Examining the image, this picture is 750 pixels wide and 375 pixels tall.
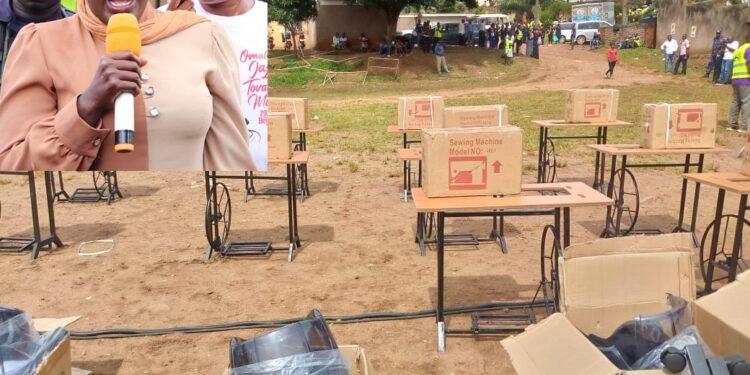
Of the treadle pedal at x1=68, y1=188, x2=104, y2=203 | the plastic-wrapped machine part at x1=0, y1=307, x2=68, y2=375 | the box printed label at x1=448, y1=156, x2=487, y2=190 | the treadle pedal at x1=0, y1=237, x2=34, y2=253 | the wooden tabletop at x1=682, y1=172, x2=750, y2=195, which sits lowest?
the treadle pedal at x1=0, y1=237, x2=34, y2=253

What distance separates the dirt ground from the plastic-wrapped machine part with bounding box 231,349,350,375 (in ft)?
5.10

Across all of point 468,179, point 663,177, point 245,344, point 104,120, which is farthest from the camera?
point 663,177

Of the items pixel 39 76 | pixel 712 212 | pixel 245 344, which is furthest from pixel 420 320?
pixel 712 212

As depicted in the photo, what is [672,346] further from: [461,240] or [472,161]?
[461,240]

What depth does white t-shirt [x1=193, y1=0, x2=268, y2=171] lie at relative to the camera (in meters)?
2.78

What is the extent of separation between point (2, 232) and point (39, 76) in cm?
601

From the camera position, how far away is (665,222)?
7148 mm

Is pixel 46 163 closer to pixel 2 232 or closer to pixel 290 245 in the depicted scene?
pixel 290 245

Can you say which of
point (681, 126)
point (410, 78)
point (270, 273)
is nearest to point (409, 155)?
point (270, 273)

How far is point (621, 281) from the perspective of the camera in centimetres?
313

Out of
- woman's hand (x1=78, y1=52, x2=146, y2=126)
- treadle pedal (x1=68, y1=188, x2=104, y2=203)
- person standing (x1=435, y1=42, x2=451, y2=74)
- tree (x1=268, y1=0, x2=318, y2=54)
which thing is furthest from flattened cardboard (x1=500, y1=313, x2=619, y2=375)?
person standing (x1=435, y1=42, x2=451, y2=74)

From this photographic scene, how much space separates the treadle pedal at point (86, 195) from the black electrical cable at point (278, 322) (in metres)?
4.70

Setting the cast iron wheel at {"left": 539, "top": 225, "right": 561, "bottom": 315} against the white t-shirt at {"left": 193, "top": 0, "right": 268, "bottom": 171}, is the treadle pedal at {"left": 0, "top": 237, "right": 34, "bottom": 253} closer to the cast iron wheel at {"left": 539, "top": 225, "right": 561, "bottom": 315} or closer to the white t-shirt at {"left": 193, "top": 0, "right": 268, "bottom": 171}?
the white t-shirt at {"left": 193, "top": 0, "right": 268, "bottom": 171}

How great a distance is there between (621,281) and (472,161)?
48.9 inches
